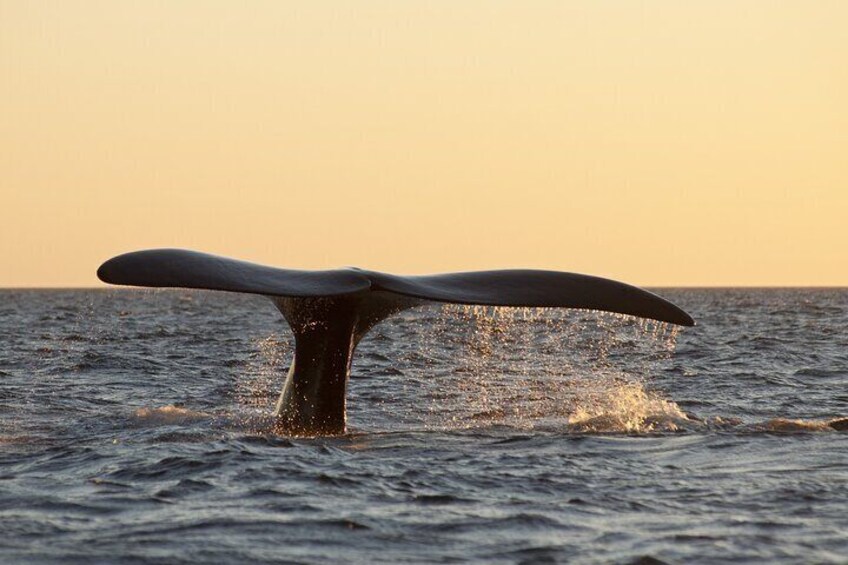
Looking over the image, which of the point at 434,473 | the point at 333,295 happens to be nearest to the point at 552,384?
the point at 434,473

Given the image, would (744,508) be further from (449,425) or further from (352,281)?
(449,425)

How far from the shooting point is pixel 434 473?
9.83m

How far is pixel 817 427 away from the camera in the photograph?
41.7 ft

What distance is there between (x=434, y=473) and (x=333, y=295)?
1.37 metres

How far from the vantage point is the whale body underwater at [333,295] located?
350 inches

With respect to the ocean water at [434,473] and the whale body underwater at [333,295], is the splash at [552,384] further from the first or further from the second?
the whale body underwater at [333,295]

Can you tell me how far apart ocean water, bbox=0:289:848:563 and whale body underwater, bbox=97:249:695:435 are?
11.4 inches

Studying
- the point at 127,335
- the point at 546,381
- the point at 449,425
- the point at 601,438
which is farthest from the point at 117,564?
the point at 127,335

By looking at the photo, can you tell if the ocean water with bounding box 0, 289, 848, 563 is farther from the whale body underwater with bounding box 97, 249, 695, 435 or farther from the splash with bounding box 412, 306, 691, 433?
the whale body underwater with bounding box 97, 249, 695, 435

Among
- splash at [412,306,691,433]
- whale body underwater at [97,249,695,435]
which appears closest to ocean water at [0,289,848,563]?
splash at [412,306,691,433]

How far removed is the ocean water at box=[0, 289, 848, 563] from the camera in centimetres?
773

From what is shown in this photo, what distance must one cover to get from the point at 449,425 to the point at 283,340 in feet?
78.4

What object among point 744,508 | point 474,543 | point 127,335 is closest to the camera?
point 474,543

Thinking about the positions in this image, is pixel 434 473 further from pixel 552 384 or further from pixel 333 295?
pixel 552 384
